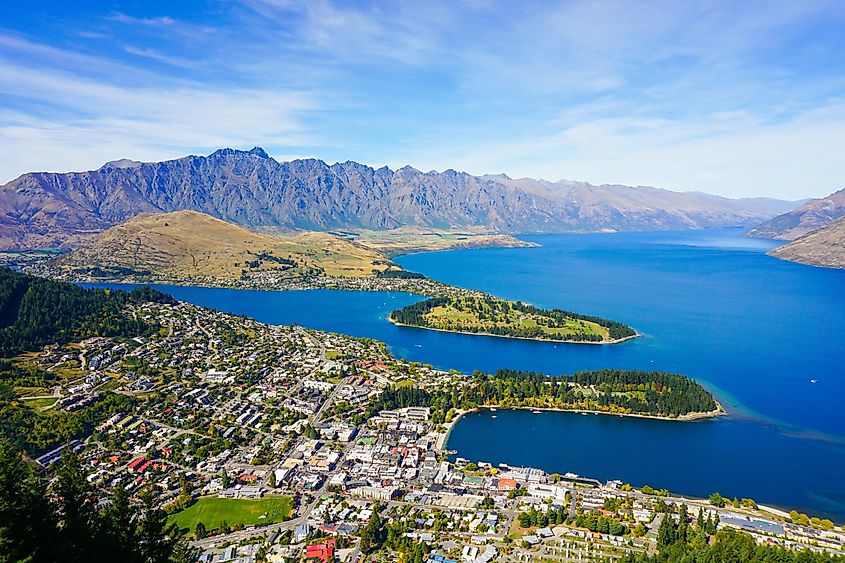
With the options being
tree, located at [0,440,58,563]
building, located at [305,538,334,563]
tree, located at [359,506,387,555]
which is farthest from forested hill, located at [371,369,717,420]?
tree, located at [0,440,58,563]

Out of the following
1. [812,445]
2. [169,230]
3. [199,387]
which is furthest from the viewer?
[169,230]

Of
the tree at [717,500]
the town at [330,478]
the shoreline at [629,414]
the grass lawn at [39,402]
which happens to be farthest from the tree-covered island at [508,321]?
the grass lawn at [39,402]

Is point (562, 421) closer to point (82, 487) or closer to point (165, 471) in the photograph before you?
point (165, 471)

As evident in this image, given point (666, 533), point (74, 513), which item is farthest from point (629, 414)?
point (74, 513)

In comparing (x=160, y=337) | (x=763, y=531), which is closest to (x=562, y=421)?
(x=763, y=531)

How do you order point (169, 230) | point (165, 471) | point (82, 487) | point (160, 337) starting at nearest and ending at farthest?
1. point (82, 487)
2. point (165, 471)
3. point (160, 337)
4. point (169, 230)

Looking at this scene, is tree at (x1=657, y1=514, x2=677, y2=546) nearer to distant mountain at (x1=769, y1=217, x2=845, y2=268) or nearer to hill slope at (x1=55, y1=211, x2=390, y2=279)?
hill slope at (x1=55, y1=211, x2=390, y2=279)

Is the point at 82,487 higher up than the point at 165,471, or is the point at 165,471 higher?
the point at 82,487
